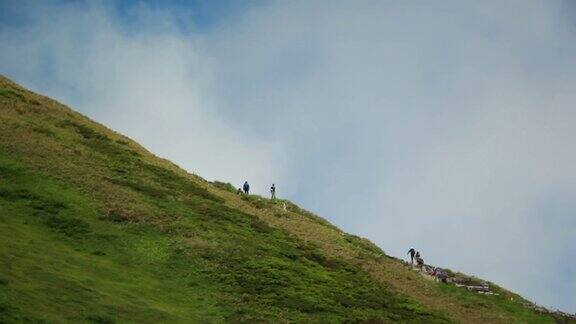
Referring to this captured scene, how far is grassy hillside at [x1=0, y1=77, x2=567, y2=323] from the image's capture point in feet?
120

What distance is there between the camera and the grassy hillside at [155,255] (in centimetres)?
3662

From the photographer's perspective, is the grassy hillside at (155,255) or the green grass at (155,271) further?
the grassy hillside at (155,255)

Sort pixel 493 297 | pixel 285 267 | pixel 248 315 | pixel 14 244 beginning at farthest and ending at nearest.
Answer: pixel 493 297 → pixel 285 267 → pixel 248 315 → pixel 14 244

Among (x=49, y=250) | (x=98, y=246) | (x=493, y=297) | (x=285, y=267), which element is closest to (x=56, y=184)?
(x=98, y=246)

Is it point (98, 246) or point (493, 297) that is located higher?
point (493, 297)

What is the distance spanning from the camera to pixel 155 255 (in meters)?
47.7

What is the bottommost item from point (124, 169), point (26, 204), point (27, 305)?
point (27, 305)

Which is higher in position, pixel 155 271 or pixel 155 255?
pixel 155 255

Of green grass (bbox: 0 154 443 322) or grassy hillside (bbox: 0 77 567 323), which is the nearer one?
green grass (bbox: 0 154 443 322)

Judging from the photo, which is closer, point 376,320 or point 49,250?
point 49,250

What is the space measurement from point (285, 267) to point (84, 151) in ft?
88.3

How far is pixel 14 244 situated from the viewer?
3878 centimetres

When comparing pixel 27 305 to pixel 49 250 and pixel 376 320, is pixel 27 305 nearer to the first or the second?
pixel 49 250

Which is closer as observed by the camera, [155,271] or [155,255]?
[155,271]
